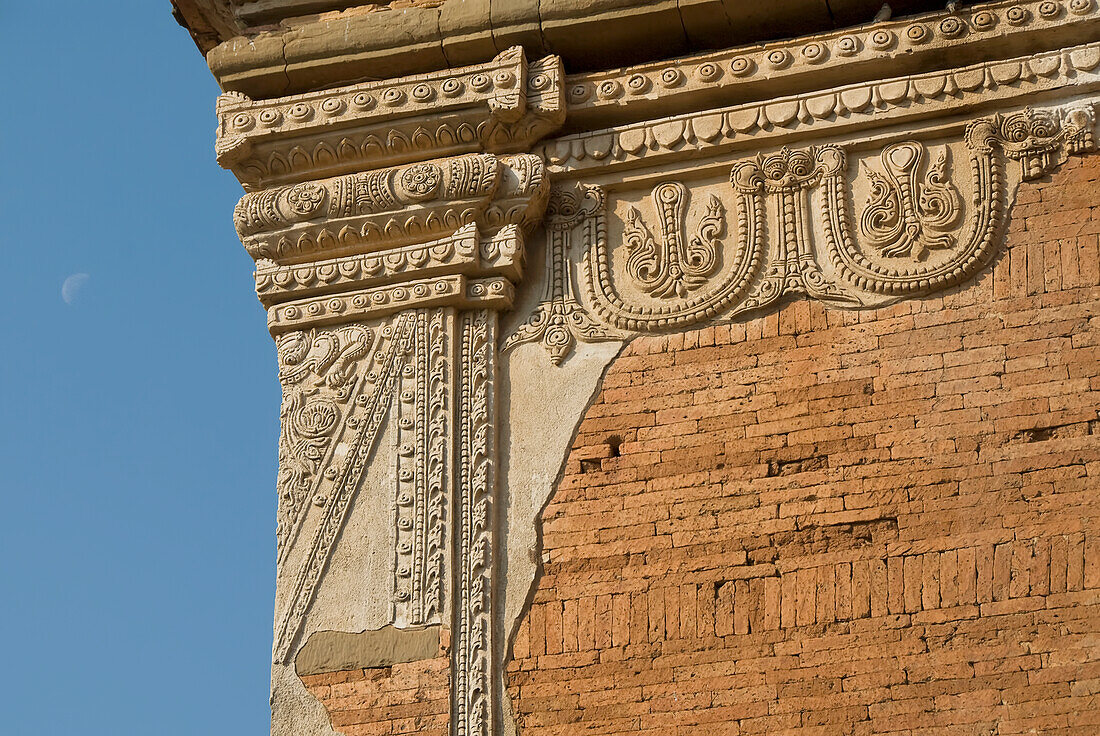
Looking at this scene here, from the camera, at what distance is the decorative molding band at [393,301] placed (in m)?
6.58

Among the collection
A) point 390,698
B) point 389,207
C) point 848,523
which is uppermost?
point 389,207

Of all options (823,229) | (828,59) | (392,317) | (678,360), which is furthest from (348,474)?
(828,59)

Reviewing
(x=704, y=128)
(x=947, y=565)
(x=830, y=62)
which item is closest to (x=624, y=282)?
(x=704, y=128)

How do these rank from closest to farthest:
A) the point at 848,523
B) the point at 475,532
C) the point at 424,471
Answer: the point at 848,523
the point at 475,532
the point at 424,471

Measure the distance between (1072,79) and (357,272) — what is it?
2695 millimetres

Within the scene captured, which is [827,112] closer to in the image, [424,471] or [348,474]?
[424,471]

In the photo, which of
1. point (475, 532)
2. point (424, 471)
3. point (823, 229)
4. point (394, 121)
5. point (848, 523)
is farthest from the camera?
point (394, 121)

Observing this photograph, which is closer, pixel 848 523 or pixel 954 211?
pixel 848 523

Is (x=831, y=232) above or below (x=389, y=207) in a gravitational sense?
below

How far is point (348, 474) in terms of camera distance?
21.0 feet

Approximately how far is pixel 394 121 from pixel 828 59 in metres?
1.65

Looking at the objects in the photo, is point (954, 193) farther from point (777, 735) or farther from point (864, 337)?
point (777, 735)

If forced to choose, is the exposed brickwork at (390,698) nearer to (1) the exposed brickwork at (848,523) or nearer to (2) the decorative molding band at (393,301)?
(1) the exposed brickwork at (848,523)

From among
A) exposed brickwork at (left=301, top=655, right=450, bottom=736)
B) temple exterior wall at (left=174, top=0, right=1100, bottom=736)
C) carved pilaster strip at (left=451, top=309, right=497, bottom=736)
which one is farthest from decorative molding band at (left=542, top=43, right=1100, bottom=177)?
exposed brickwork at (left=301, top=655, right=450, bottom=736)
